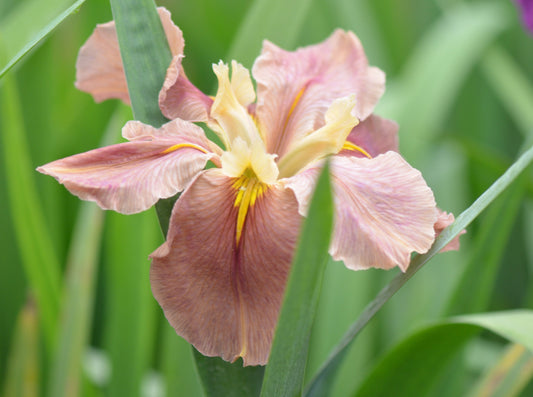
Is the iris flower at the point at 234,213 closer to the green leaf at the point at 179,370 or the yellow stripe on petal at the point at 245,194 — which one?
the yellow stripe on petal at the point at 245,194

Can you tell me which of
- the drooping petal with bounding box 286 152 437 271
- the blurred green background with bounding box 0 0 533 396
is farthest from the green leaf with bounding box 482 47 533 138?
the drooping petal with bounding box 286 152 437 271

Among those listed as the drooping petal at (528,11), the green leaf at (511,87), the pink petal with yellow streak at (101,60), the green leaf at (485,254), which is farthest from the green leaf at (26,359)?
the green leaf at (511,87)

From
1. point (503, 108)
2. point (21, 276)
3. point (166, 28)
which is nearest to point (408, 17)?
point (503, 108)

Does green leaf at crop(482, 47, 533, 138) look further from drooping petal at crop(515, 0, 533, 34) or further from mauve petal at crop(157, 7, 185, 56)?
mauve petal at crop(157, 7, 185, 56)

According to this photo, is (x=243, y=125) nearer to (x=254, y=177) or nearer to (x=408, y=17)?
(x=254, y=177)

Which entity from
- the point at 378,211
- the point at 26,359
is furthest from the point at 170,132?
the point at 26,359
